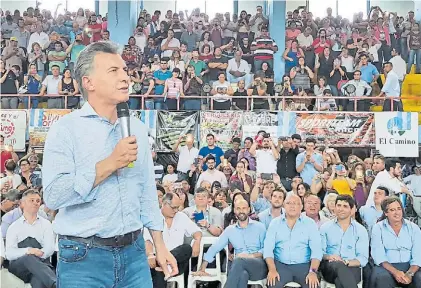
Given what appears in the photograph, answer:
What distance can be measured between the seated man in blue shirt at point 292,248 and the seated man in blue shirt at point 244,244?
5.3 inches

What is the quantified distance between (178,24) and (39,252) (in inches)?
357

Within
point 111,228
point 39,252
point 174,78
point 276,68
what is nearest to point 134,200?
point 111,228

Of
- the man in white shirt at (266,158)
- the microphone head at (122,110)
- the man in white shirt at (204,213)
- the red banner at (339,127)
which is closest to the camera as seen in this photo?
the microphone head at (122,110)

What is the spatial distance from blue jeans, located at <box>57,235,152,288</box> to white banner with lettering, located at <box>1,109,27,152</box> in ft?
31.6

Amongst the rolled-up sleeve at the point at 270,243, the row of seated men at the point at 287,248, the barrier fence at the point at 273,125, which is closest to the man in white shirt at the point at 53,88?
the barrier fence at the point at 273,125

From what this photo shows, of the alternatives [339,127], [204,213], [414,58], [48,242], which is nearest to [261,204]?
[204,213]

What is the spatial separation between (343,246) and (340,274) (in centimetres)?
38

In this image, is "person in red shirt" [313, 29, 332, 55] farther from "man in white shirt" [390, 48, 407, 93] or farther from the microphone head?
the microphone head

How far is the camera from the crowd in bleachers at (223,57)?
1161 centimetres

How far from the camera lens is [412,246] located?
5863 mm

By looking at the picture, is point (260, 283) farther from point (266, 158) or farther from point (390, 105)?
point (390, 105)

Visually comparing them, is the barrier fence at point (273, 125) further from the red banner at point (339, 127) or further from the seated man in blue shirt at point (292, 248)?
the seated man in blue shirt at point (292, 248)

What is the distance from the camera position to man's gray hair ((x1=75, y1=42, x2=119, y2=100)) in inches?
86.7

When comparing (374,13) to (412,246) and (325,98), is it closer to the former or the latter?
(325,98)
